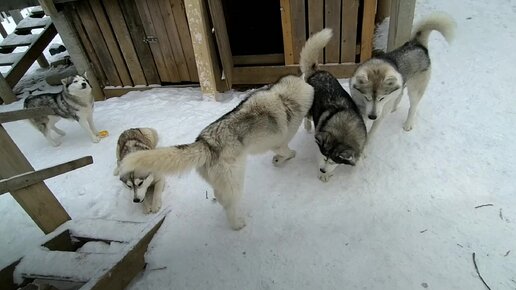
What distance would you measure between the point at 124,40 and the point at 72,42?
1.01 meters

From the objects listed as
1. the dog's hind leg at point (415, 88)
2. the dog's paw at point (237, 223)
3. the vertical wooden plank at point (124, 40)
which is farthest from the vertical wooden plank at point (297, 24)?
the dog's paw at point (237, 223)

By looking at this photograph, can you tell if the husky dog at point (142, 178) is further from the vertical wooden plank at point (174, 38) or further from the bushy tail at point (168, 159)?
the vertical wooden plank at point (174, 38)

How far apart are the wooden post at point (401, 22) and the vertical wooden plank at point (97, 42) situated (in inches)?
203

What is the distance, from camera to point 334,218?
283cm

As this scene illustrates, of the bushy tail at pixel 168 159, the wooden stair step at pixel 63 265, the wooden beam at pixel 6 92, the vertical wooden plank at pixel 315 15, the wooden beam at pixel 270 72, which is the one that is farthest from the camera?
the wooden beam at pixel 6 92

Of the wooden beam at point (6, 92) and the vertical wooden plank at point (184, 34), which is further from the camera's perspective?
the wooden beam at point (6, 92)

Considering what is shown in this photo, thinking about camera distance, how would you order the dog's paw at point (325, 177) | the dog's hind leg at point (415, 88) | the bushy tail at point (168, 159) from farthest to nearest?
the dog's hind leg at point (415, 88) → the dog's paw at point (325, 177) → the bushy tail at point (168, 159)

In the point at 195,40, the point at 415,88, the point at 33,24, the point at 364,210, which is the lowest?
the point at 364,210

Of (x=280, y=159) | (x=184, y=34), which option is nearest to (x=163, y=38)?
(x=184, y=34)

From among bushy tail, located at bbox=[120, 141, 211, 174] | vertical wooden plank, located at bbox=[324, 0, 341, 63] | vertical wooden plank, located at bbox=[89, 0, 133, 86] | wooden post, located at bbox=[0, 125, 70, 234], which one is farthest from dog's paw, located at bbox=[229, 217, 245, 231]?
vertical wooden plank, located at bbox=[89, 0, 133, 86]

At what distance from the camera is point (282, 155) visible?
3.37 metres

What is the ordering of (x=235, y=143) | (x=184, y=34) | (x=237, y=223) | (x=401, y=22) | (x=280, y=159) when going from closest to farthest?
(x=235, y=143)
(x=237, y=223)
(x=280, y=159)
(x=401, y=22)
(x=184, y=34)

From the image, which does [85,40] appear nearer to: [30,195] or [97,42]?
[97,42]

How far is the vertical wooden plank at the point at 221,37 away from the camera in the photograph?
14.8 feet
